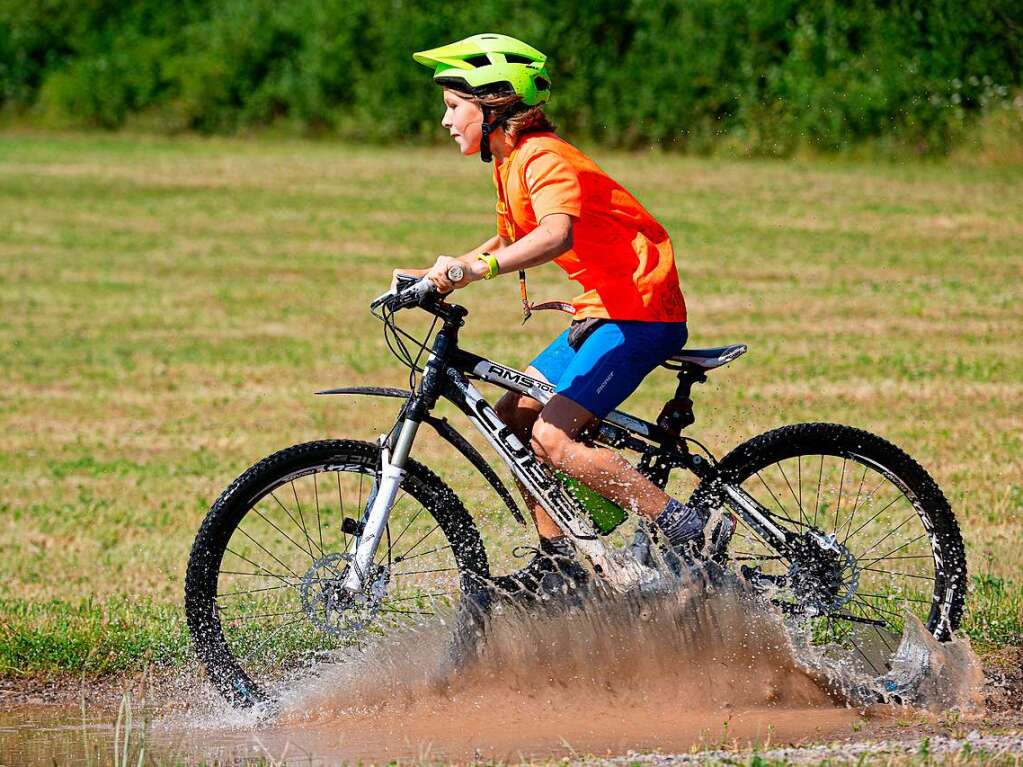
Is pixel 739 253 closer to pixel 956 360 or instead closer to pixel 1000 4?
pixel 956 360

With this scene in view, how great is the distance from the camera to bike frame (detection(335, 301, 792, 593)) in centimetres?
→ 547

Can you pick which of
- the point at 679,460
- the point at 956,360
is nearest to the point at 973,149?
the point at 956,360

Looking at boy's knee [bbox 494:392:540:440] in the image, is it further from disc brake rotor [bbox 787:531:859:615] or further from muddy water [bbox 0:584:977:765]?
disc brake rotor [bbox 787:531:859:615]

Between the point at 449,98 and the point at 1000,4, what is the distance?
227 inches

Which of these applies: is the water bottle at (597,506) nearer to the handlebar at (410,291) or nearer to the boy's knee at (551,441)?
the boy's knee at (551,441)

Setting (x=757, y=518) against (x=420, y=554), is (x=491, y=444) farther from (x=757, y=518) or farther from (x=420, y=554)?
(x=757, y=518)

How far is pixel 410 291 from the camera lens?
5.29 meters

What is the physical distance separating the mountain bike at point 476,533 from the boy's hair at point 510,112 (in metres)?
0.58

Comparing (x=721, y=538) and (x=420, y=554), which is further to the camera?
(x=420, y=554)

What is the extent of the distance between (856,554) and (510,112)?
204 cm

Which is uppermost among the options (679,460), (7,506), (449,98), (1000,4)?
(1000,4)

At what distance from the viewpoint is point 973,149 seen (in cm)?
2484

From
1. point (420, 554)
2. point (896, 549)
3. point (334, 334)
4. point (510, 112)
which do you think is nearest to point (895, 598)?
point (896, 549)

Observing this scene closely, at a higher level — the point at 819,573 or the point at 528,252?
the point at 528,252
